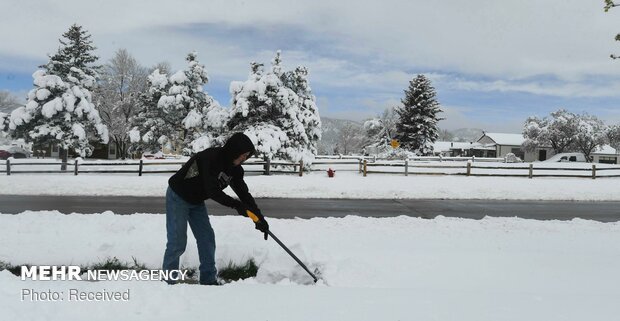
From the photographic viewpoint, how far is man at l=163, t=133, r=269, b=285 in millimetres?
4117

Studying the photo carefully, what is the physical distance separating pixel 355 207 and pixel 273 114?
10.7 metres

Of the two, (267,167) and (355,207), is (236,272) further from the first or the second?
(267,167)

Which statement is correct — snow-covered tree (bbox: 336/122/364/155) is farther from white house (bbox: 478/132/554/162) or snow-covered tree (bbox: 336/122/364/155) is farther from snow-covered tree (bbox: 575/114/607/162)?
snow-covered tree (bbox: 575/114/607/162)

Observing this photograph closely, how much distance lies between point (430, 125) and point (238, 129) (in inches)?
1114

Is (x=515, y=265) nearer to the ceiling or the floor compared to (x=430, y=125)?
nearer to the floor

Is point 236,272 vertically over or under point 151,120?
under

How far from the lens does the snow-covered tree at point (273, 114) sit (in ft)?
68.7

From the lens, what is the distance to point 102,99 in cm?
3894

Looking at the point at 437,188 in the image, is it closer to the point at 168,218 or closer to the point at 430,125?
the point at 168,218

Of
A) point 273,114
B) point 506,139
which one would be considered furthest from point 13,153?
point 506,139

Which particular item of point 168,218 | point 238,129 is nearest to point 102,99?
point 238,129

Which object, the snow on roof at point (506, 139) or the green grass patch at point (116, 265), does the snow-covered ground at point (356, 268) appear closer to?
the green grass patch at point (116, 265)

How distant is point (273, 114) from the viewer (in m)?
21.9

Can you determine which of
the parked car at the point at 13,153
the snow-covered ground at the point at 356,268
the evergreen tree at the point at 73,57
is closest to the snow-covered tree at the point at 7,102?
the parked car at the point at 13,153
